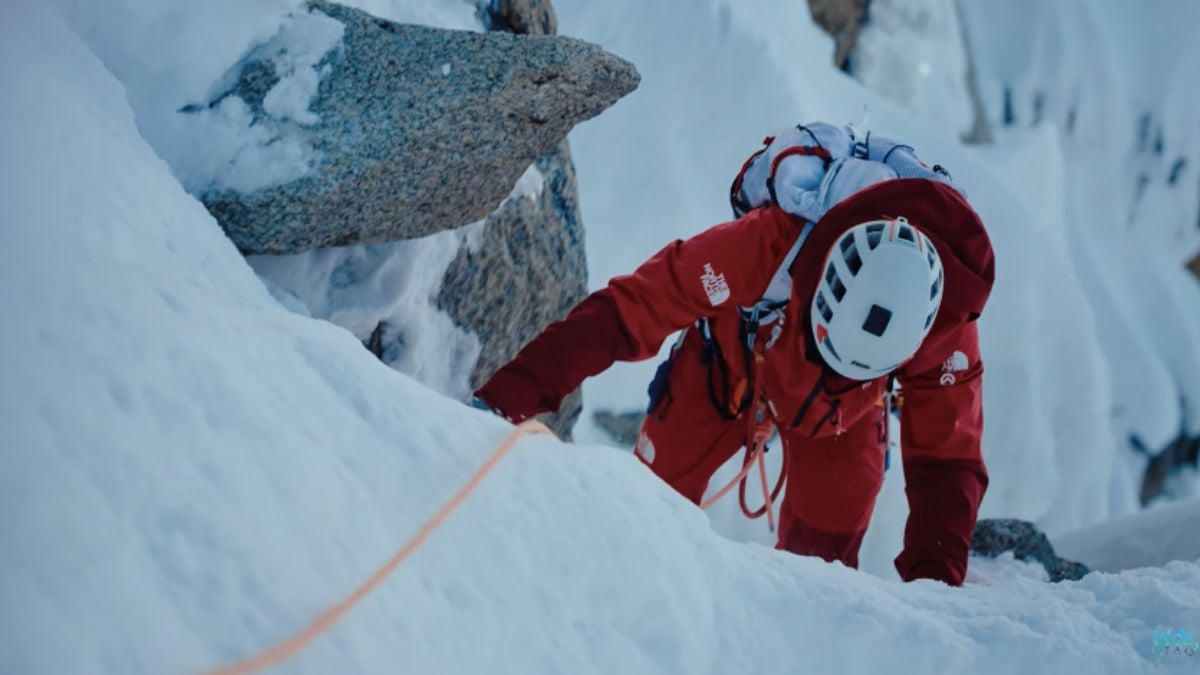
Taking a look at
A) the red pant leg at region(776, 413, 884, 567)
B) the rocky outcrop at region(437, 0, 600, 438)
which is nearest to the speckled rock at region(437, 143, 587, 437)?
the rocky outcrop at region(437, 0, 600, 438)

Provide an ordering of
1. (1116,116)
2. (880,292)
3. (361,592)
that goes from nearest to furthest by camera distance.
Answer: (361,592) → (880,292) → (1116,116)

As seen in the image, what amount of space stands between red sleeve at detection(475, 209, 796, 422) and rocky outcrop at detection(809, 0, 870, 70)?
7.13 meters

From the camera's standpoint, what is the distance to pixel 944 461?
2.44 m

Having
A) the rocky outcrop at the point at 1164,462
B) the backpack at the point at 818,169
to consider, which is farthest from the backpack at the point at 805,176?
the rocky outcrop at the point at 1164,462

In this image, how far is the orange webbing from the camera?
972 mm

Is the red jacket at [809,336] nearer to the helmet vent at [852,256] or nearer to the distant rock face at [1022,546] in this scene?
the helmet vent at [852,256]

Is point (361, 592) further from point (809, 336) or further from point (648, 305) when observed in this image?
point (809, 336)

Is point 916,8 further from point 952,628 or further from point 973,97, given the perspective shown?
point 952,628

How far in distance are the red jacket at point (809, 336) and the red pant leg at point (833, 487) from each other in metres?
0.38

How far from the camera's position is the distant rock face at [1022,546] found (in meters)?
3.36

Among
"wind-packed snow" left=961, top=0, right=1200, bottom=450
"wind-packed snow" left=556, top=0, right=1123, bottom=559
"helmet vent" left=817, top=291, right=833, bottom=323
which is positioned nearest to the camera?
"helmet vent" left=817, top=291, right=833, bottom=323

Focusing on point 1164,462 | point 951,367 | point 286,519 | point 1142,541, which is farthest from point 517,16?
point 1164,462

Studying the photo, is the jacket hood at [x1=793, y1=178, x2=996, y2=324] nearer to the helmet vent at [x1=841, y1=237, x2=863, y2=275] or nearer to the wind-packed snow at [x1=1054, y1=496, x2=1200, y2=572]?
the helmet vent at [x1=841, y1=237, x2=863, y2=275]

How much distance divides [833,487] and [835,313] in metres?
0.92
